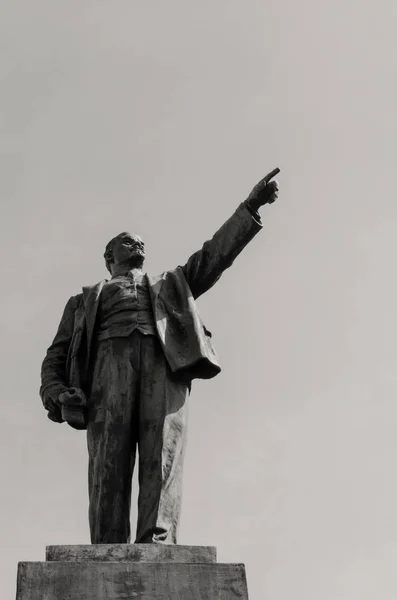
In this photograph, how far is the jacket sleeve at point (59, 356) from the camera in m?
10.8

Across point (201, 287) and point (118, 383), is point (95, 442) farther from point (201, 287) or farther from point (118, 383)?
point (201, 287)

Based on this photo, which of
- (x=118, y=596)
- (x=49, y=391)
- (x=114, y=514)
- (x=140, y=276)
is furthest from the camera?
(x=140, y=276)

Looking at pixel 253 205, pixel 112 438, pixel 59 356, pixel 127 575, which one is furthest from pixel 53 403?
pixel 253 205

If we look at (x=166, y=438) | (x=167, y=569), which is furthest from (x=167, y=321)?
(x=167, y=569)

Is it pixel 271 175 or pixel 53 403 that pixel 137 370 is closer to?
pixel 53 403

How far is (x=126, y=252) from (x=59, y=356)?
53.6 inches

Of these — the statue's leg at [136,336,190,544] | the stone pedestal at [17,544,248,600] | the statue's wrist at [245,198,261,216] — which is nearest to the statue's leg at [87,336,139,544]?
the statue's leg at [136,336,190,544]

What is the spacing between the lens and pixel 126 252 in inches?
460

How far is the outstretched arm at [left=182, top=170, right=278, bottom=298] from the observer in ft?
37.0

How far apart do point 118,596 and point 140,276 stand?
369 centimetres

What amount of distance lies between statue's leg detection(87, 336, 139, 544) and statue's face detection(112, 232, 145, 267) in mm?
1245

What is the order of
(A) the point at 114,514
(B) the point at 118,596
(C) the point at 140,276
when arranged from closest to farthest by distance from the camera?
(B) the point at 118,596 < (A) the point at 114,514 < (C) the point at 140,276

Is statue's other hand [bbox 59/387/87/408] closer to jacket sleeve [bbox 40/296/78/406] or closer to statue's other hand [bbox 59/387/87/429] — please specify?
statue's other hand [bbox 59/387/87/429]

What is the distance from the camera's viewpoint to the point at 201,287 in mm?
11500
